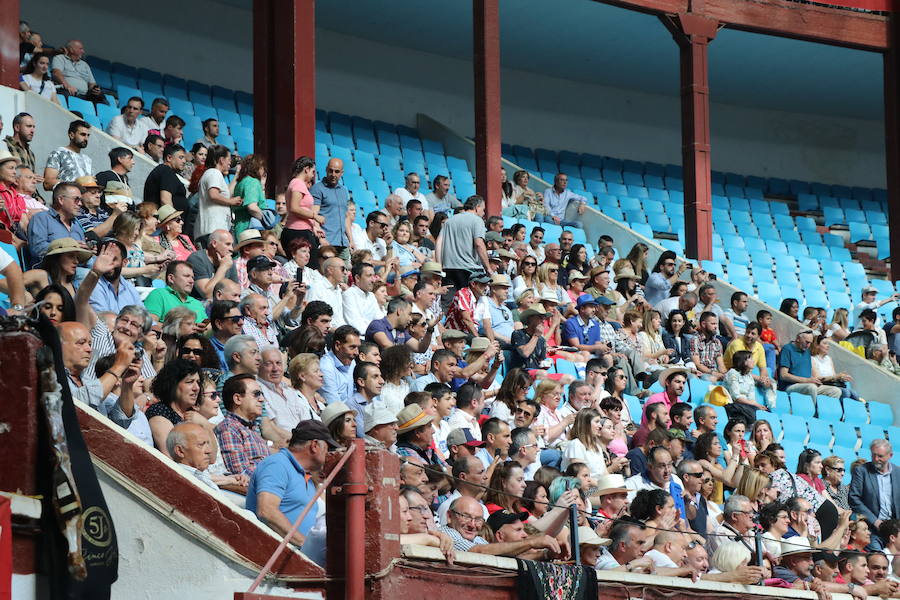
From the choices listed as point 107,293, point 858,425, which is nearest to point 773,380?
point 858,425

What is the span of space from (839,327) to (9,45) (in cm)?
865

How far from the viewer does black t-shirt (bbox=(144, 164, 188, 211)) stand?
1046 cm

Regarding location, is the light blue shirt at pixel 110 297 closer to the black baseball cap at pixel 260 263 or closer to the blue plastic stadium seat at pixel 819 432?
the black baseball cap at pixel 260 263

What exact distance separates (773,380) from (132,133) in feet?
19.9

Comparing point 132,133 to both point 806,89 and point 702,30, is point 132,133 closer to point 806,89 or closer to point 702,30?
point 702,30

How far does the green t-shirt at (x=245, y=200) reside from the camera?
10.8 meters

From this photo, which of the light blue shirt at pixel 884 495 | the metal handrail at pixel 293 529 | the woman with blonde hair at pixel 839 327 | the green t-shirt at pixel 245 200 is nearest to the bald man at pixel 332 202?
the green t-shirt at pixel 245 200

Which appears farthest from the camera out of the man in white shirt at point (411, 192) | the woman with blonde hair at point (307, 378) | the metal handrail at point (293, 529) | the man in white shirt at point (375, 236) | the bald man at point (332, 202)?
the man in white shirt at point (411, 192)

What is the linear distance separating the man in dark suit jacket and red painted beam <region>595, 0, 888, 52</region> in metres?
7.68

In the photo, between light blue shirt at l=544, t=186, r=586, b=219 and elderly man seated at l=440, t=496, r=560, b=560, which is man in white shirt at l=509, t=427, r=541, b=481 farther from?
light blue shirt at l=544, t=186, r=586, b=219

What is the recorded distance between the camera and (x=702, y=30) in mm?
17438

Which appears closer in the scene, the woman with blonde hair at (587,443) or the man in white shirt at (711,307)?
the woman with blonde hair at (587,443)

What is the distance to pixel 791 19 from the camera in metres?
18.0

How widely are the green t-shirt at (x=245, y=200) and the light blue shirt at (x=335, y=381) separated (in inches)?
98.6
